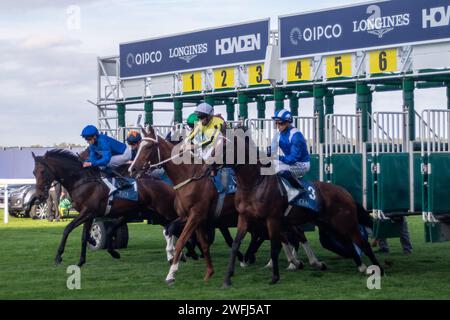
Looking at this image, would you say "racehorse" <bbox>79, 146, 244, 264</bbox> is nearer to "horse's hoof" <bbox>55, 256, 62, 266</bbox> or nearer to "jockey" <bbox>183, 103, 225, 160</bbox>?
"jockey" <bbox>183, 103, 225, 160</bbox>

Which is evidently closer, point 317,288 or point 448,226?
point 317,288

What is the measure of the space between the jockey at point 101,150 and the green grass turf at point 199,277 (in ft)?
5.00

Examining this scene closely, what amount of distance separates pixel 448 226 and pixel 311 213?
176cm

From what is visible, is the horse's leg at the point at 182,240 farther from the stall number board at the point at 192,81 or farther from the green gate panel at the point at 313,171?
the stall number board at the point at 192,81

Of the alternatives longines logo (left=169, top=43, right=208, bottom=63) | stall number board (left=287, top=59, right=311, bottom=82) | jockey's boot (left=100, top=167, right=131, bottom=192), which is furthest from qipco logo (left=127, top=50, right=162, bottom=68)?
jockey's boot (left=100, top=167, right=131, bottom=192)

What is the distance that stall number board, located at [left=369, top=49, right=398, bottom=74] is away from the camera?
19.0 meters

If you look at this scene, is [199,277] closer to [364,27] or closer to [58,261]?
[58,261]

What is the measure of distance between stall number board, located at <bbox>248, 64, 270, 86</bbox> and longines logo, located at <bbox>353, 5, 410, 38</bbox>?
318cm

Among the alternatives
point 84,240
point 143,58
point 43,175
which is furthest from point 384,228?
point 143,58

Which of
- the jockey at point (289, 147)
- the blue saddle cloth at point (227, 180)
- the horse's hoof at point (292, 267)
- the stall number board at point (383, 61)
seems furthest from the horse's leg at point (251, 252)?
the stall number board at point (383, 61)

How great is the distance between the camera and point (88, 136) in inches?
540

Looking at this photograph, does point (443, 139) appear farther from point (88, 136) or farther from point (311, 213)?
point (88, 136)

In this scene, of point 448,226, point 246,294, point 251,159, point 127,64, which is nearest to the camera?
point 246,294
